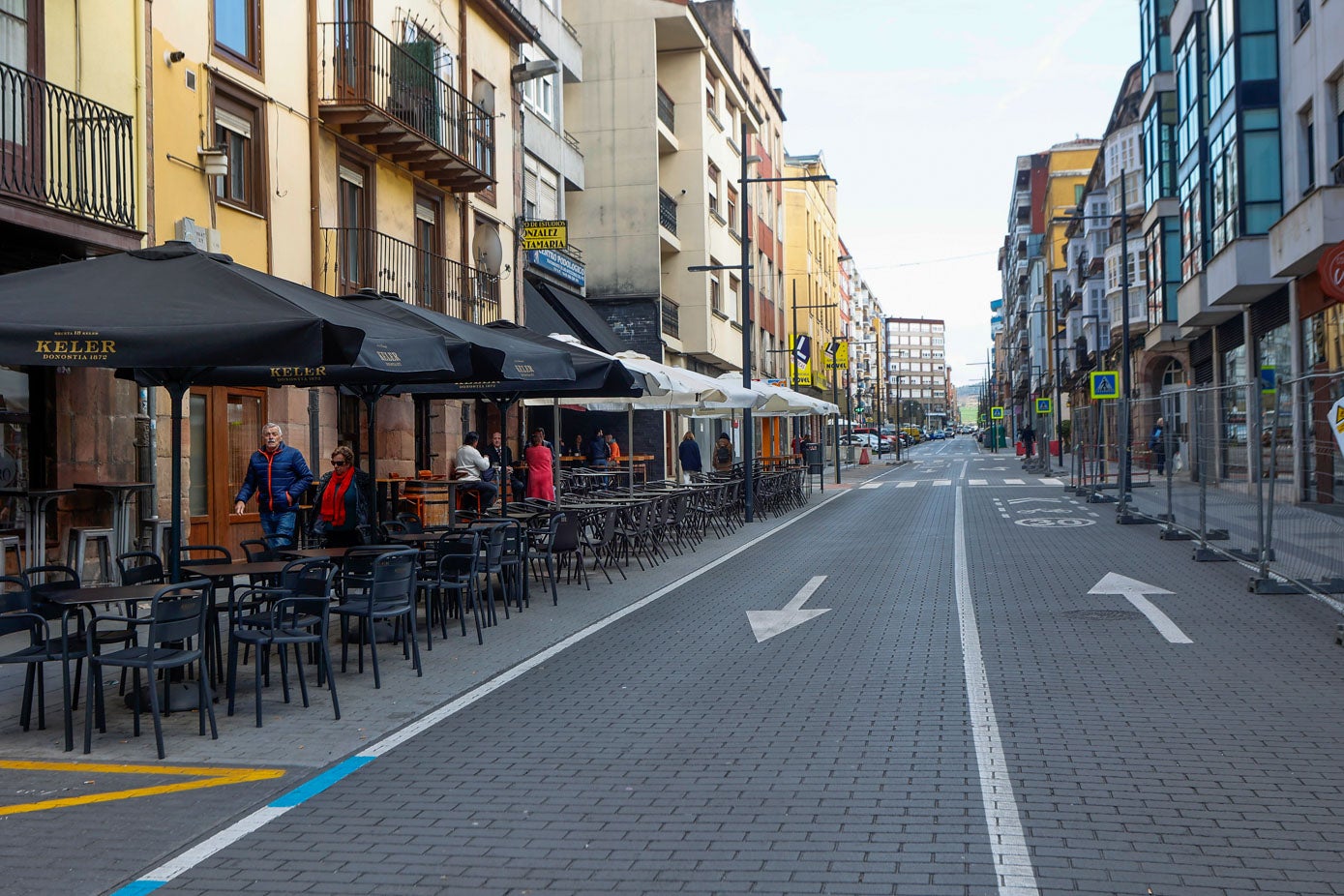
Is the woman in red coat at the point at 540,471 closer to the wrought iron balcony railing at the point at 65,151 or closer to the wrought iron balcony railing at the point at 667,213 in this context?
the wrought iron balcony railing at the point at 65,151

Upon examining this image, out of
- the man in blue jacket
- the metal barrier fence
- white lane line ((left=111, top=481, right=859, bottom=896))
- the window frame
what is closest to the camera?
white lane line ((left=111, top=481, right=859, bottom=896))

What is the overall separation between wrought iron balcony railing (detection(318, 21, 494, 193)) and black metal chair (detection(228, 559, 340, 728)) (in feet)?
39.0

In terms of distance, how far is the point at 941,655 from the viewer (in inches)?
373

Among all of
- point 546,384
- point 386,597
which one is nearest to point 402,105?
point 546,384

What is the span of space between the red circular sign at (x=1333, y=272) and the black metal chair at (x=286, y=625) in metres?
8.49

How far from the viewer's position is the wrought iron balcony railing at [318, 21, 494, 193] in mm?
19078

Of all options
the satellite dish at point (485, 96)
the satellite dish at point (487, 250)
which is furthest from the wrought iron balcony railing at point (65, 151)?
the satellite dish at point (485, 96)

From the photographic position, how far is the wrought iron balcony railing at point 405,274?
1931 centimetres

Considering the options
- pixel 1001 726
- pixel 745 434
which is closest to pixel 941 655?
pixel 1001 726

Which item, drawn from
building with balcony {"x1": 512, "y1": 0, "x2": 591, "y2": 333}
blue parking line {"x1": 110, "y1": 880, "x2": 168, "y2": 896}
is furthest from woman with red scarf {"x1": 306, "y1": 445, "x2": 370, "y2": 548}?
building with balcony {"x1": 512, "y1": 0, "x2": 591, "y2": 333}

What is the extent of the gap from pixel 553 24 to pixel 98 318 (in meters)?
26.4

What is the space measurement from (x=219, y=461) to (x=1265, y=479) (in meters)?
12.4

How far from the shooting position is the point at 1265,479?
1260 centimetres

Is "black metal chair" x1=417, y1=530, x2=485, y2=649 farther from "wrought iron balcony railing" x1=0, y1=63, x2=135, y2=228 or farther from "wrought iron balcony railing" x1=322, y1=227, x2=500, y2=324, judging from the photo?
"wrought iron balcony railing" x1=322, y1=227, x2=500, y2=324
